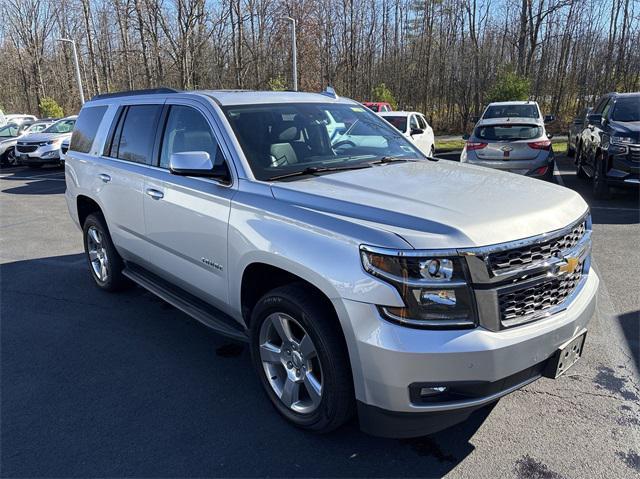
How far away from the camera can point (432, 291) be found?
226 centimetres

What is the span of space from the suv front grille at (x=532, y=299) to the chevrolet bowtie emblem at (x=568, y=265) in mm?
28

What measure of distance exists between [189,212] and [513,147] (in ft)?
25.3

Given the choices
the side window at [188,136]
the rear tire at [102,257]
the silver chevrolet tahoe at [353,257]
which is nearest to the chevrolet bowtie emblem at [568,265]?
the silver chevrolet tahoe at [353,257]

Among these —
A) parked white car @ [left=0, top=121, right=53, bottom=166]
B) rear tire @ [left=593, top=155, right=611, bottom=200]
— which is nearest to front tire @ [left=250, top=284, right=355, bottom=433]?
rear tire @ [left=593, top=155, right=611, bottom=200]

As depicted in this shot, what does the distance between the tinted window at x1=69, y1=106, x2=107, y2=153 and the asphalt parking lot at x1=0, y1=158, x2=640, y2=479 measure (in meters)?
1.75

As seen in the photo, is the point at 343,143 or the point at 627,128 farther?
the point at 627,128

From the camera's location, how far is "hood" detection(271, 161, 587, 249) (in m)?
2.34

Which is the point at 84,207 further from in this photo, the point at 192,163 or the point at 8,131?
the point at 8,131

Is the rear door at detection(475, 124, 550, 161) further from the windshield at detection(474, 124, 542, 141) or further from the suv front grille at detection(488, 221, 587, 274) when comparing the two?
the suv front grille at detection(488, 221, 587, 274)

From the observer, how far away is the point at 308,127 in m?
3.79

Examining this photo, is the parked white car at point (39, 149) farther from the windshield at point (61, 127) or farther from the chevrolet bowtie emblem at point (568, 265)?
the chevrolet bowtie emblem at point (568, 265)

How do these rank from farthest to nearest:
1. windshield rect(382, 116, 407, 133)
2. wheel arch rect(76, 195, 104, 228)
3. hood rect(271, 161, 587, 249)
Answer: windshield rect(382, 116, 407, 133), wheel arch rect(76, 195, 104, 228), hood rect(271, 161, 587, 249)

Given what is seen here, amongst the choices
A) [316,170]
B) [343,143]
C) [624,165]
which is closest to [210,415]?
[316,170]

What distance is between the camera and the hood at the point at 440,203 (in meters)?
2.34
